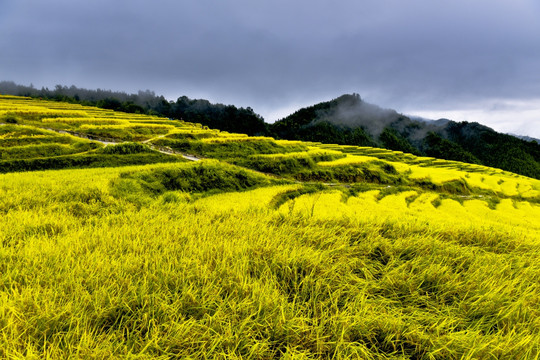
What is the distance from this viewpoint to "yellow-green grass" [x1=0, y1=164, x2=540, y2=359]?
143cm

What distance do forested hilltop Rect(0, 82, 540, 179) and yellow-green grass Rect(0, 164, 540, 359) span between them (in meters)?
70.8

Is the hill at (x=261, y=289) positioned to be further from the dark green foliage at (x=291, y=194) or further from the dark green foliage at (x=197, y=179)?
the dark green foliage at (x=291, y=194)

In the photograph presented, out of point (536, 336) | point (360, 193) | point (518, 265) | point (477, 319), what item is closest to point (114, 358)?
point (477, 319)

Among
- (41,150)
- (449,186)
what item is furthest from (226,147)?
(449,186)

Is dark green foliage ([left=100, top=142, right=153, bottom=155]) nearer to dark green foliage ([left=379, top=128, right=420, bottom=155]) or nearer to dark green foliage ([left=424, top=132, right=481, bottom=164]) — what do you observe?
dark green foliage ([left=424, top=132, right=481, bottom=164])

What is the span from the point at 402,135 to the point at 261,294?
14066 centimetres

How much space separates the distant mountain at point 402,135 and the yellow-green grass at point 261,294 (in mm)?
79056

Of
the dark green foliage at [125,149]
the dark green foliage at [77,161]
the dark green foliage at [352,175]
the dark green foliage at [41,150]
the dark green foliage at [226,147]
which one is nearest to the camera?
the dark green foliage at [77,161]

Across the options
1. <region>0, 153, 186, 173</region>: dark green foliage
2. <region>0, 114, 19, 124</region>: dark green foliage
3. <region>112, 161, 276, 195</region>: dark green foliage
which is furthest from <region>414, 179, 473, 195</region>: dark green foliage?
<region>0, 114, 19, 124</region>: dark green foliage

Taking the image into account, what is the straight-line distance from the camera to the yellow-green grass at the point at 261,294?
1.43 meters

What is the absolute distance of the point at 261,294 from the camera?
1.74m

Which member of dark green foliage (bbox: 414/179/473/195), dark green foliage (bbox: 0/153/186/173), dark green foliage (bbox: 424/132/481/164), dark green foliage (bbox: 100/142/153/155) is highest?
dark green foliage (bbox: 424/132/481/164)

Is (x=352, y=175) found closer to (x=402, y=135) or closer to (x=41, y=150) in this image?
(x=41, y=150)

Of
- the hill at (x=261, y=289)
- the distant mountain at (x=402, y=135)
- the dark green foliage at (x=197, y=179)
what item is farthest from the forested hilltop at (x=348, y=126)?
the hill at (x=261, y=289)
